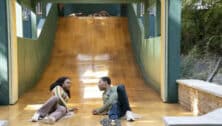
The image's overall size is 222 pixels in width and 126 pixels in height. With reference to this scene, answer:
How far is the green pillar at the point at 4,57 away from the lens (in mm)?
8406

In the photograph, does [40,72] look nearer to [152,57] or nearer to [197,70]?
[152,57]

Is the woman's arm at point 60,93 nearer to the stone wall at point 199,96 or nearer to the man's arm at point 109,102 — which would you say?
the man's arm at point 109,102

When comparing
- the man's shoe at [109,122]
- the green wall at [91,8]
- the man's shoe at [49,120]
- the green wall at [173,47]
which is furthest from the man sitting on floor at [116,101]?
the green wall at [91,8]

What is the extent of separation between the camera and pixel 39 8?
13266 millimetres

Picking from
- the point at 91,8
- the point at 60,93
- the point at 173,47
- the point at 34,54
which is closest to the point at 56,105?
the point at 60,93

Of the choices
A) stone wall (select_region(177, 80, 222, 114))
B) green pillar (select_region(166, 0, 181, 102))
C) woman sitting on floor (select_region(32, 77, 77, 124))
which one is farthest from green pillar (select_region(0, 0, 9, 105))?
stone wall (select_region(177, 80, 222, 114))

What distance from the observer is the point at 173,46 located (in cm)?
857

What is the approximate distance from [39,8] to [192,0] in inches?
204

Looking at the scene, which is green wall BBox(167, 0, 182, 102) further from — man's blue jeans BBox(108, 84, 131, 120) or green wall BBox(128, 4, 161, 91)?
man's blue jeans BBox(108, 84, 131, 120)

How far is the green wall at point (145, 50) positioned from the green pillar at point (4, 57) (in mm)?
3365

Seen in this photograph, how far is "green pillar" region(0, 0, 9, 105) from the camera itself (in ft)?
27.6

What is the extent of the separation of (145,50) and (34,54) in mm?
3075

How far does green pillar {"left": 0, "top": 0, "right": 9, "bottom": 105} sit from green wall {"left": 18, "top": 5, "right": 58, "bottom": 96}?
1.00 meters

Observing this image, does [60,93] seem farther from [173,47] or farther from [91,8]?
[91,8]
